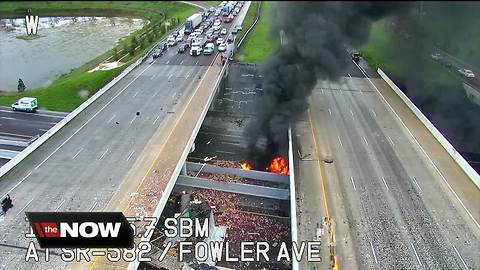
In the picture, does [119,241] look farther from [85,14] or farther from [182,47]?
[85,14]

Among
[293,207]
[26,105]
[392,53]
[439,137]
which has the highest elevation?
[392,53]

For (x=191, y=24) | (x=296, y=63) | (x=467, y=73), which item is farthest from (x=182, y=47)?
(x=467, y=73)

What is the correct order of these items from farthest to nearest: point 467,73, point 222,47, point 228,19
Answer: point 228,19 < point 222,47 < point 467,73

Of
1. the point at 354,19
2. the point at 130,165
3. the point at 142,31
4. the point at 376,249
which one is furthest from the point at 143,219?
the point at 142,31

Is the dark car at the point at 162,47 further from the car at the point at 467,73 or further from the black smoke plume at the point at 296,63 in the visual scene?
the car at the point at 467,73

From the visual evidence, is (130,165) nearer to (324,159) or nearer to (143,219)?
(143,219)

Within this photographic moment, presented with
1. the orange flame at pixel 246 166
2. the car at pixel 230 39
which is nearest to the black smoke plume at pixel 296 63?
the orange flame at pixel 246 166
